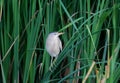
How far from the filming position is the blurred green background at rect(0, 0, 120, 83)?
230cm

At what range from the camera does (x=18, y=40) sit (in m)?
2.38

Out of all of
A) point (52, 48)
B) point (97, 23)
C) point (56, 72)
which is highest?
point (97, 23)

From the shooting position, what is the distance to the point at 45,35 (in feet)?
7.97

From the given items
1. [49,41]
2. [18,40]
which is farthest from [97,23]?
[18,40]

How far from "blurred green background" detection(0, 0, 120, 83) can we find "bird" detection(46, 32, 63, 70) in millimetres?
44

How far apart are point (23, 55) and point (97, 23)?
1.73 feet

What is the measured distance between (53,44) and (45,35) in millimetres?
96

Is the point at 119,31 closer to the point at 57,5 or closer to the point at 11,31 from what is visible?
the point at 57,5

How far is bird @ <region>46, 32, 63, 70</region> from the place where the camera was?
7.73 feet

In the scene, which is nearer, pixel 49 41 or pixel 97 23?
pixel 97 23

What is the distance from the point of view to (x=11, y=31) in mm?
2527

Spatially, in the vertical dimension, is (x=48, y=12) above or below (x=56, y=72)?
above

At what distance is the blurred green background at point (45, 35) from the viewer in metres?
2.30

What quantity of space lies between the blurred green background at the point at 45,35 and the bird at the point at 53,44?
0.04 metres
